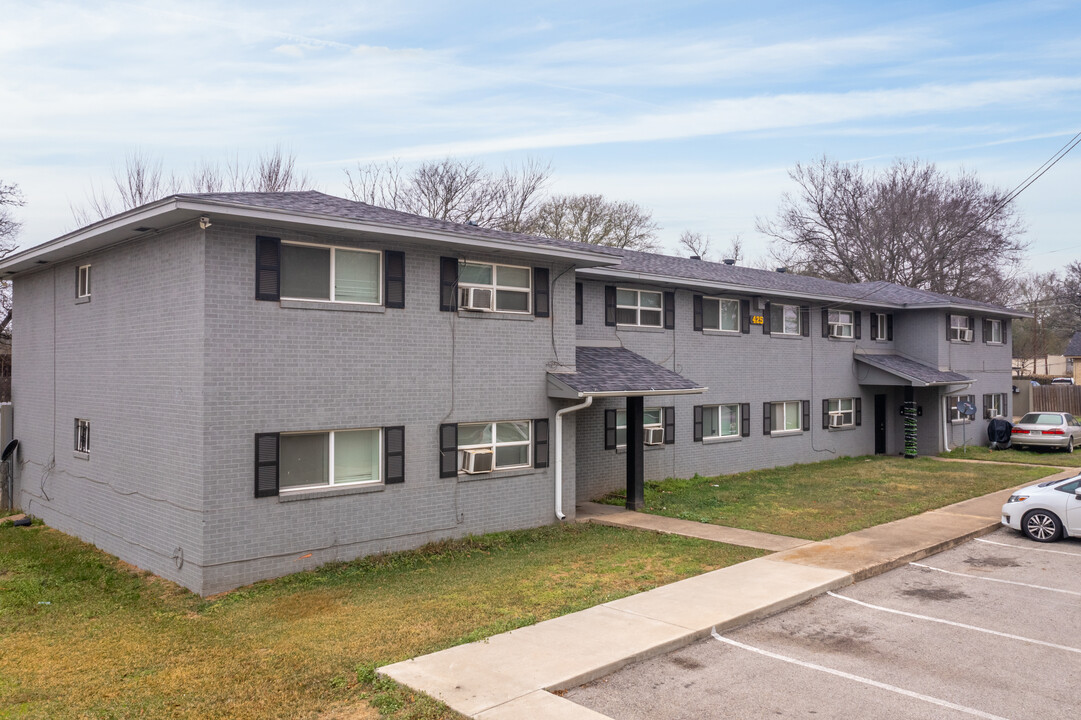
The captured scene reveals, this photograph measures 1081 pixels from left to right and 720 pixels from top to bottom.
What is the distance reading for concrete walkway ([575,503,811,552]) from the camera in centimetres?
1335

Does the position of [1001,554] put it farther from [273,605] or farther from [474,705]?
[273,605]

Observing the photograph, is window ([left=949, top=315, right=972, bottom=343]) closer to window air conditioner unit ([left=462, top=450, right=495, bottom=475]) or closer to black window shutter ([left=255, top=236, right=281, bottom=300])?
window air conditioner unit ([left=462, top=450, right=495, bottom=475])

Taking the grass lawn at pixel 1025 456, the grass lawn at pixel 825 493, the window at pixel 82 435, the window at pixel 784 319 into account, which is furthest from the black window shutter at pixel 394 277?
the grass lawn at pixel 1025 456

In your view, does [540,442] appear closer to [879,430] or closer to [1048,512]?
[1048,512]

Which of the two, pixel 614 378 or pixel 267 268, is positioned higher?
pixel 267 268

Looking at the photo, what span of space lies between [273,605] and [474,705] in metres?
4.51

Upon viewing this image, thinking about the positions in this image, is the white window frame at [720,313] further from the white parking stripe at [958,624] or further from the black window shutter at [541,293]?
the white parking stripe at [958,624]

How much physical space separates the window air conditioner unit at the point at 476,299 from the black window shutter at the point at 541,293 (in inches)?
43.4

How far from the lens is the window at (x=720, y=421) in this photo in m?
21.3

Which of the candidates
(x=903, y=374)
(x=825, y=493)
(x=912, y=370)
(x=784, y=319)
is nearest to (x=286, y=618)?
(x=825, y=493)

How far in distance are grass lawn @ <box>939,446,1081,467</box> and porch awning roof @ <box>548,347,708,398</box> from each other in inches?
581

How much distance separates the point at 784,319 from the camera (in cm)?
2400

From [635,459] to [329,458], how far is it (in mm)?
7009

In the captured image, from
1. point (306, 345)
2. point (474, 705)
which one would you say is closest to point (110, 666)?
point (474, 705)
